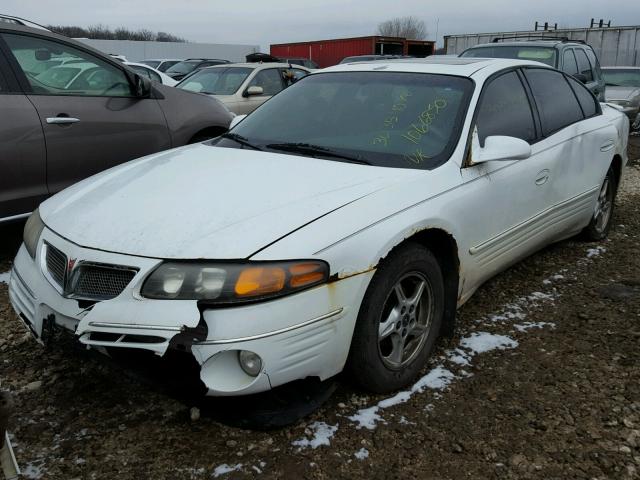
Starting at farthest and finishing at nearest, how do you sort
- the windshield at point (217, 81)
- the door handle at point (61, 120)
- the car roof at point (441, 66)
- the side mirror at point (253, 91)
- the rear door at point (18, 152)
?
the windshield at point (217, 81) < the side mirror at point (253, 91) < the door handle at point (61, 120) < the rear door at point (18, 152) < the car roof at point (441, 66)

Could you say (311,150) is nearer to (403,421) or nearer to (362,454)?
(403,421)

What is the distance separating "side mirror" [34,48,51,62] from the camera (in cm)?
434

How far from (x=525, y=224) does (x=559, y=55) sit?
233 inches

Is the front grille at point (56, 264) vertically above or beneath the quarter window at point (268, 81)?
beneath

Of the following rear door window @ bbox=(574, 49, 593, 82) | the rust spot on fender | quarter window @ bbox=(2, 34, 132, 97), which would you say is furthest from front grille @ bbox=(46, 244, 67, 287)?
rear door window @ bbox=(574, 49, 593, 82)

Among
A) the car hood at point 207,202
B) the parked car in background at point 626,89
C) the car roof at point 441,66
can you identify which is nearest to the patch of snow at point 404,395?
the car hood at point 207,202

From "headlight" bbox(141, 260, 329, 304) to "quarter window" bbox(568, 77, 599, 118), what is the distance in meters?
3.19

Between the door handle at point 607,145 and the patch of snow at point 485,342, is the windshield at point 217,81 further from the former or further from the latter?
the patch of snow at point 485,342

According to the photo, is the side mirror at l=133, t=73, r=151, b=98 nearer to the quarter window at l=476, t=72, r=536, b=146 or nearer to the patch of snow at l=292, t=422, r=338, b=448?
the quarter window at l=476, t=72, r=536, b=146

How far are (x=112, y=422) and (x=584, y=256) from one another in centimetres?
366

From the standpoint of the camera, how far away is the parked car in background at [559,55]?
332 inches

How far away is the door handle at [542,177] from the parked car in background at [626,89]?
8.06 m

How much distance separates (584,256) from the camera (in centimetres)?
457

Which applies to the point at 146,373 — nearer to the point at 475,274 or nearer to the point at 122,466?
the point at 122,466
